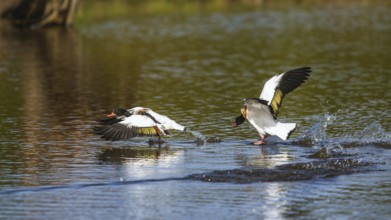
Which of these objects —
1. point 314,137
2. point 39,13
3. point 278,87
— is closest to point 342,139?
point 314,137

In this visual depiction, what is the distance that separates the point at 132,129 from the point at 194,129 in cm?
156

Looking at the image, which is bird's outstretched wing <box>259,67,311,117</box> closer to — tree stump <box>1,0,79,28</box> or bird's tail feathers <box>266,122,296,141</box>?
bird's tail feathers <box>266,122,296,141</box>

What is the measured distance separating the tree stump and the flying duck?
2222cm

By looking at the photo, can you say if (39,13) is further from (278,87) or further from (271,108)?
(271,108)

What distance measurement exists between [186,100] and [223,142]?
4.37m

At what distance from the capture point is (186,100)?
1723cm

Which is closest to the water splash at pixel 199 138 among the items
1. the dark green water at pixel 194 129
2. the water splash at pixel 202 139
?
the water splash at pixel 202 139

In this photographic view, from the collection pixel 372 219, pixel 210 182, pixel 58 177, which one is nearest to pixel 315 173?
pixel 210 182

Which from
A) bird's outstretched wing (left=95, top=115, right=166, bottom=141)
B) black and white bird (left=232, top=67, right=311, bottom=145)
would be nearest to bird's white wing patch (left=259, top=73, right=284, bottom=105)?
black and white bird (left=232, top=67, right=311, bottom=145)

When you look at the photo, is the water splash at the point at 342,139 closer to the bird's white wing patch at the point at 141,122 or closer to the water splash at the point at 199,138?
the water splash at the point at 199,138

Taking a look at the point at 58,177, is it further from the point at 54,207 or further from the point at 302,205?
the point at 302,205

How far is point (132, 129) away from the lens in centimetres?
1271

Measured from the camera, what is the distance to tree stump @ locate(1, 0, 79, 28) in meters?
34.8

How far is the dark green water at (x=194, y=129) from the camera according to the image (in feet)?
31.1
